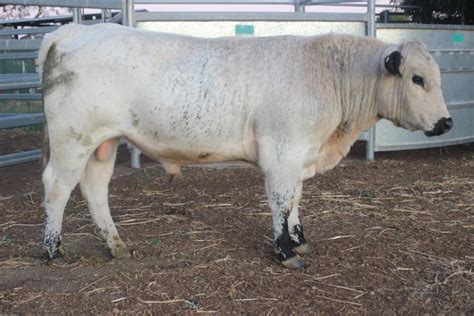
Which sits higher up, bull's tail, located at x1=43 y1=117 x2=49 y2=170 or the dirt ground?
bull's tail, located at x1=43 y1=117 x2=49 y2=170

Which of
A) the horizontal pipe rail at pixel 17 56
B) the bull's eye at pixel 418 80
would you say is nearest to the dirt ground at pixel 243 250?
the bull's eye at pixel 418 80

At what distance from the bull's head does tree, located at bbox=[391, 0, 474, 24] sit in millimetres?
6548

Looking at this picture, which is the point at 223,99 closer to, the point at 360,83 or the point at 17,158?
the point at 360,83

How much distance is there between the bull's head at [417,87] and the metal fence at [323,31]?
3938mm

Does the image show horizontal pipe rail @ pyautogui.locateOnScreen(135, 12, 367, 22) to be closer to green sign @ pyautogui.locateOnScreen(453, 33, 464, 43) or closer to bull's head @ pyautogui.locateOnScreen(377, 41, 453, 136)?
green sign @ pyautogui.locateOnScreen(453, 33, 464, 43)

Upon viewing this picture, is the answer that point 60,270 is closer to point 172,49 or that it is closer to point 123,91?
point 123,91

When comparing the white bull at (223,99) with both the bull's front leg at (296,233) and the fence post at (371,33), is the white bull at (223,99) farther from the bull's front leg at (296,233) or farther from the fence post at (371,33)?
the fence post at (371,33)

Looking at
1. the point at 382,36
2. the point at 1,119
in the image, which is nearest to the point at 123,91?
the point at 1,119

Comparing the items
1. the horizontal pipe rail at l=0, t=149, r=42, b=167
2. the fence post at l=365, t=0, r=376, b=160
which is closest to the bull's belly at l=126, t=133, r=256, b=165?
the horizontal pipe rail at l=0, t=149, r=42, b=167

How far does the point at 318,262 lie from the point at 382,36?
5.03 m

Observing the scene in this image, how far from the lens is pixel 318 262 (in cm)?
476

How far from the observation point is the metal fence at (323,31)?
802 centimetres

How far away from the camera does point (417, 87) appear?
183 inches

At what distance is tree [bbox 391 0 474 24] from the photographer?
10.8m
